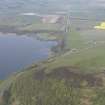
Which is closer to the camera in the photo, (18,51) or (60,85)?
(60,85)

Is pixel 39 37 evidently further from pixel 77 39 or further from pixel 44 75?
pixel 44 75

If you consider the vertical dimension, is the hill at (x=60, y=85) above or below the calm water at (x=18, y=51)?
above

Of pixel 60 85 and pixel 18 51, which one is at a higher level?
pixel 60 85

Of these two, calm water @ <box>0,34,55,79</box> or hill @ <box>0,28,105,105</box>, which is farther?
calm water @ <box>0,34,55,79</box>

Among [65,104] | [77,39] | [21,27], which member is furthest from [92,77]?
[21,27]

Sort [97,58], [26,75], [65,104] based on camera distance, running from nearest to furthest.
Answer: [65,104] → [26,75] → [97,58]

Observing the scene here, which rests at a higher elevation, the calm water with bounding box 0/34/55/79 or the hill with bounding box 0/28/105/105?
the hill with bounding box 0/28/105/105

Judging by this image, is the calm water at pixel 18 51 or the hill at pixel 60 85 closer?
the hill at pixel 60 85

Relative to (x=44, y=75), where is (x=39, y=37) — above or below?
below
